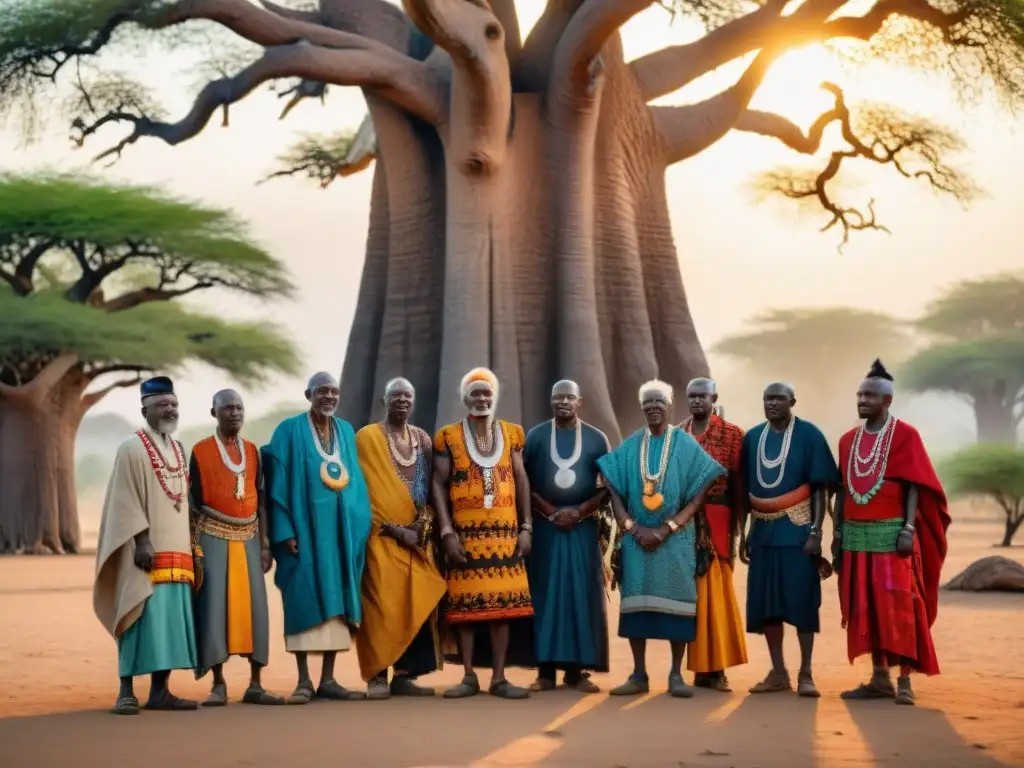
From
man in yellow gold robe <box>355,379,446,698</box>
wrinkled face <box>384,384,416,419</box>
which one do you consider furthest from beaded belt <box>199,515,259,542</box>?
wrinkled face <box>384,384,416,419</box>

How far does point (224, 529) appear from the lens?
8219mm

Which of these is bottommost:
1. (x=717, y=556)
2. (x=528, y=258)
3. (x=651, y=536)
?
(x=717, y=556)

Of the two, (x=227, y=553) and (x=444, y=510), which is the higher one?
(x=444, y=510)

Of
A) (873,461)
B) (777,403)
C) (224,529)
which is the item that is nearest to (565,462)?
(777,403)

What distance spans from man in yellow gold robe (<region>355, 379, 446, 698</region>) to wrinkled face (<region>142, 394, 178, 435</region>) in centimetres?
102

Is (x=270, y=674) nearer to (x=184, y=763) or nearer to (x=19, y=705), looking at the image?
(x=19, y=705)

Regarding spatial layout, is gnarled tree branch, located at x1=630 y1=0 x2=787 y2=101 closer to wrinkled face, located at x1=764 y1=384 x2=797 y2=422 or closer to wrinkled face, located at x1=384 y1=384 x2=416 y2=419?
wrinkled face, located at x1=764 y1=384 x2=797 y2=422

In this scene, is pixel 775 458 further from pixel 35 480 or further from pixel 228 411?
pixel 35 480

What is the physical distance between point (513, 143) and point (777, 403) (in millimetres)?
7995

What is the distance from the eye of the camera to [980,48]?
17734 mm

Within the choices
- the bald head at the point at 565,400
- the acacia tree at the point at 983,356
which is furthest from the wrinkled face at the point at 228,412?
the acacia tree at the point at 983,356

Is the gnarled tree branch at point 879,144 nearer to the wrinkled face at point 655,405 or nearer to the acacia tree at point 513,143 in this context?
the acacia tree at point 513,143

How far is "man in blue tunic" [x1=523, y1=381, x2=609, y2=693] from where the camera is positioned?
8633 mm

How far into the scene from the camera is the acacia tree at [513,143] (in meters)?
15.3
